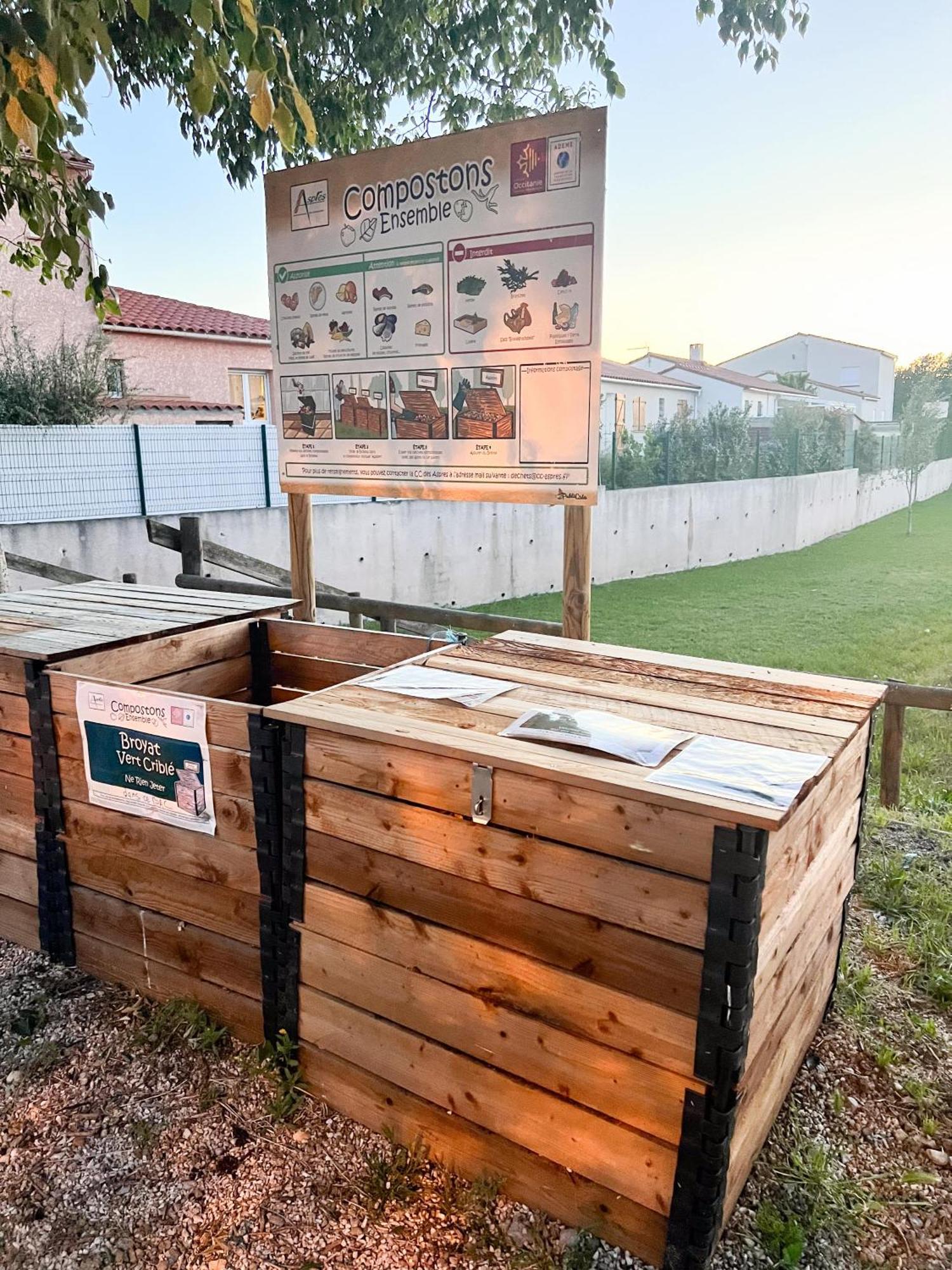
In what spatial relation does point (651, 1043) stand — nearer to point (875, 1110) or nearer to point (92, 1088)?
point (875, 1110)

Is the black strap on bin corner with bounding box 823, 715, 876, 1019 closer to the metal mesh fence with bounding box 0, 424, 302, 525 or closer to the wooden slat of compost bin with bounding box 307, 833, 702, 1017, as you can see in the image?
the wooden slat of compost bin with bounding box 307, 833, 702, 1017

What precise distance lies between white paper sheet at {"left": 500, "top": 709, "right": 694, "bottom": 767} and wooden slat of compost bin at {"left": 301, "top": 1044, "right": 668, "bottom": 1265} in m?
0.93

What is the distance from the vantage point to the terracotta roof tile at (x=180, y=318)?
17.0m

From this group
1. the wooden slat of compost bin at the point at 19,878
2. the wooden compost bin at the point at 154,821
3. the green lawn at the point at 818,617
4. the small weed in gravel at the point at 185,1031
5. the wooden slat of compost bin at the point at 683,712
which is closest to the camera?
the wooden slat of compost bin at the point at 683,712

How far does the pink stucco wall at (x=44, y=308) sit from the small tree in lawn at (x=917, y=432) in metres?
19.0

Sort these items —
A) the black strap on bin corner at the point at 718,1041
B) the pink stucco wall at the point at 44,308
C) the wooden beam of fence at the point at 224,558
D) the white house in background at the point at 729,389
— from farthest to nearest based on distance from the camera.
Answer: the white house in background at the point at 729,389 → the pink stucco wall at the point at 44,308 → the wooden beam of fence at the point at 224,558 → the black strap on bin corner at the point at 718,1041

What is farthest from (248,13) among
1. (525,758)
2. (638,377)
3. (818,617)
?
(638,377)

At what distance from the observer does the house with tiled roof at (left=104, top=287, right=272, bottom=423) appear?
16719mm

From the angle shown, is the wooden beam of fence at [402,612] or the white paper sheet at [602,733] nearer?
the white paper sheet at [602,733]

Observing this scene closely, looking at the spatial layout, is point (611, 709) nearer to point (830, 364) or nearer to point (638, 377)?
point (638, 377)

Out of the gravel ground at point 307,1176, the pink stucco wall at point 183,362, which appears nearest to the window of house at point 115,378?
the pink stucco wall at point 183,362

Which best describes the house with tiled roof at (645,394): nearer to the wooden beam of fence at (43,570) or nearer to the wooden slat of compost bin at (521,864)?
the wooden beam of fence at (43,570)

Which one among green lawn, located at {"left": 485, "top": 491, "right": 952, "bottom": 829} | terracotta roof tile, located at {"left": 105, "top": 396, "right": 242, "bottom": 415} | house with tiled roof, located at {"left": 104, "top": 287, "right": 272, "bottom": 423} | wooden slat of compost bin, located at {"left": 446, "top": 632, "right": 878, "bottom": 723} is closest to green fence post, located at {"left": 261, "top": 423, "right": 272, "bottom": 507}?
green lawn, located at {"left": 485, "top": 491, "right": 952, "bottom": 829}

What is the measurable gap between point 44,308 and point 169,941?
16.1 metres
